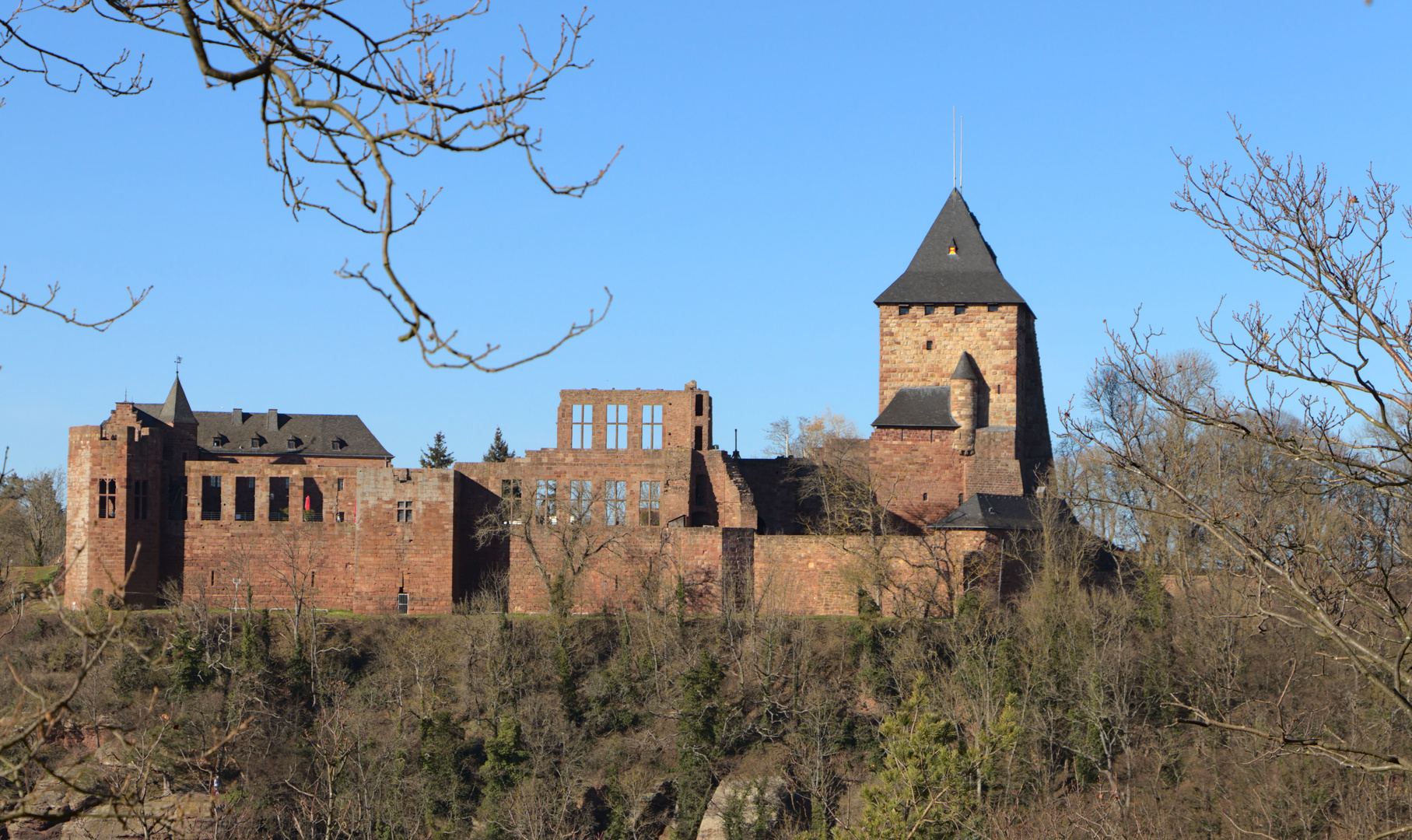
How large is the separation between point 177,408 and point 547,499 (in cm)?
2584

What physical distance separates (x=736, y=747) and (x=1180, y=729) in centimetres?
1132

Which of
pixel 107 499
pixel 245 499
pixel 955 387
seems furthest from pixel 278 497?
pixel 955 387

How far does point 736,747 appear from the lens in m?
38.5

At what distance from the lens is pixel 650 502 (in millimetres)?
44094

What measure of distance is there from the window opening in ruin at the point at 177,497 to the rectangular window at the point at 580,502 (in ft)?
42.1

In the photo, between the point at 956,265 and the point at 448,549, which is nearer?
the point at 448,549

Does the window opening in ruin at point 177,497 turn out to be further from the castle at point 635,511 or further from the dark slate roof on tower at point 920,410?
the dark slate roof on tower at point 920,410

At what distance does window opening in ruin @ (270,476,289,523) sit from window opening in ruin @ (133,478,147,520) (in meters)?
4.99

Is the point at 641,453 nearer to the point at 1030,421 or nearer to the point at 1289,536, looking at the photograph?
the point at 1030,421

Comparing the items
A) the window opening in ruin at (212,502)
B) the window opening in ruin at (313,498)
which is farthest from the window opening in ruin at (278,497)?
the window opening in ruin at (212,502)

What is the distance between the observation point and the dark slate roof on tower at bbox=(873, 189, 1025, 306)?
4828 cm

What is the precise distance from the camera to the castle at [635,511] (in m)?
42.2

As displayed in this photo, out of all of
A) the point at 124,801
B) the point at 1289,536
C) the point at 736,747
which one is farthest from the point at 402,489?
the point at 124,801

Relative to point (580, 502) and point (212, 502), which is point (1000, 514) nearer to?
point (580, 502)
